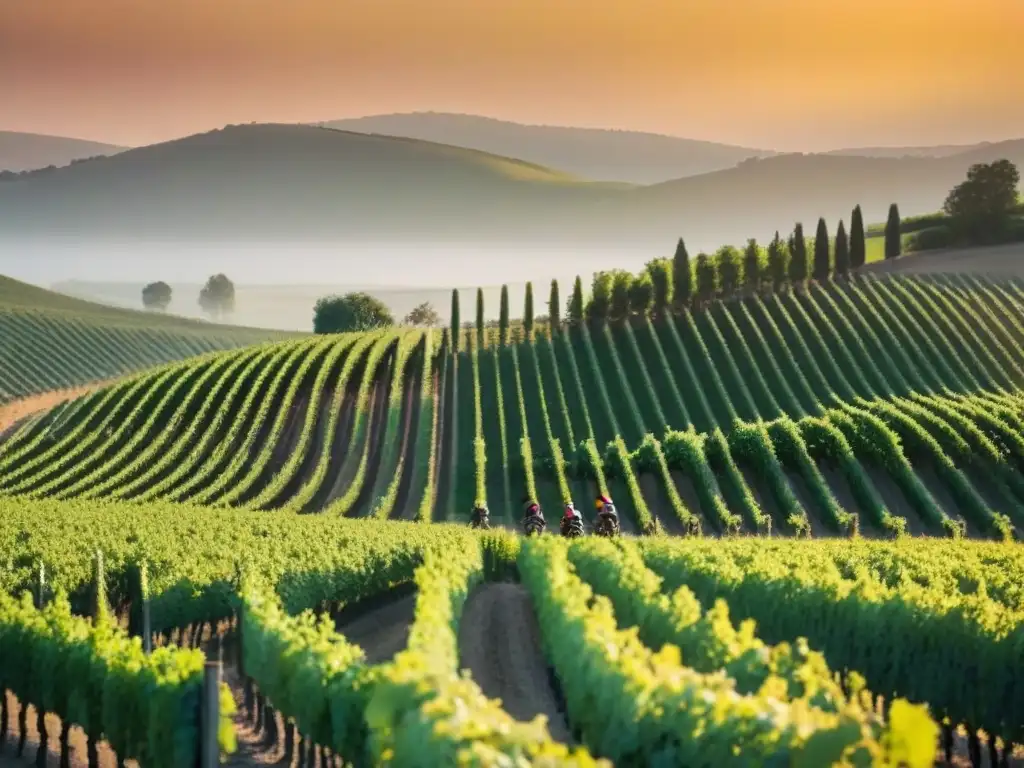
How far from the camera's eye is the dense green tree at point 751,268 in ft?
303

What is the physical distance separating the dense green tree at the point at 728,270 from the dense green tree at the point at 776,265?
251 cm

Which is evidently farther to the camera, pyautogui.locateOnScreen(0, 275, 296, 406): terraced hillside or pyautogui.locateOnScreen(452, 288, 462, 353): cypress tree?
pyautogui.locateOnScreen(0, 275, 296, 406): terraced hillside

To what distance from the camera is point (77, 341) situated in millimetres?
125125

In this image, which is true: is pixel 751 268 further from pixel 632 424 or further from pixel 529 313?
pixel 632 424

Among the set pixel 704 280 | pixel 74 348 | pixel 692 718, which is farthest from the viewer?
pixel 74 348

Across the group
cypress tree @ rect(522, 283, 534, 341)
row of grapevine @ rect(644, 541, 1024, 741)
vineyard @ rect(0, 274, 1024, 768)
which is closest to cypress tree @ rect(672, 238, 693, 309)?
vineyard @ rect(0, 274, 1024, 768)

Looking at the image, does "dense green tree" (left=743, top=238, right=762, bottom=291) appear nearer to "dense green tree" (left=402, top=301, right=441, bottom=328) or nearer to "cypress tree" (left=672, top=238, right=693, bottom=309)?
"cypress tree" (left=672, top=238, right=693, bottom=309)

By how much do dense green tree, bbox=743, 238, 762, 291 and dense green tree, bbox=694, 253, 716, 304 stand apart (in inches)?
103

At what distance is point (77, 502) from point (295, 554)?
2010 centimetres

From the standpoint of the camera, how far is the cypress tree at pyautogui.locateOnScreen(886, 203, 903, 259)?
330ft

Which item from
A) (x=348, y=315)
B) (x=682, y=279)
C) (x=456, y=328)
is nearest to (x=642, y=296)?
(x=682, y=279)

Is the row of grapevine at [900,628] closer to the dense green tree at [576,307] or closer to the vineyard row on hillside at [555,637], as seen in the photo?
the vineyard row on hillside at [555,637]

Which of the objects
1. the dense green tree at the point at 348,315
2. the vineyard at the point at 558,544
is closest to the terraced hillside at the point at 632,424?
the vineyard at the point at 558,544

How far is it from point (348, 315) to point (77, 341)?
74.0 ft
